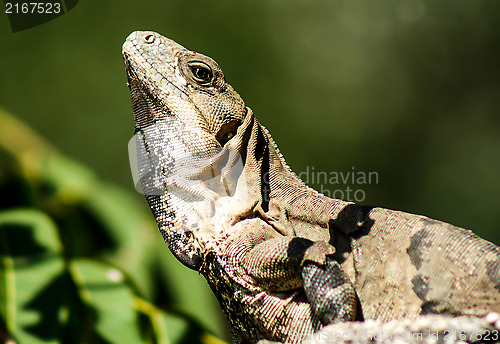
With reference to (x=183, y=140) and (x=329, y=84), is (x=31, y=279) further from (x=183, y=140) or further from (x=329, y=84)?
(x=329, y=84)

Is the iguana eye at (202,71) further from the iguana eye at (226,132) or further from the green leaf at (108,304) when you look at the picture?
the green leaf at (108,304)

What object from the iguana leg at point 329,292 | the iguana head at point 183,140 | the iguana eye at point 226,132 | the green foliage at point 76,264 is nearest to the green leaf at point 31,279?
the green foliage at point 76,264

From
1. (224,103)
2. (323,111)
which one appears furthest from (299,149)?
(224,103)

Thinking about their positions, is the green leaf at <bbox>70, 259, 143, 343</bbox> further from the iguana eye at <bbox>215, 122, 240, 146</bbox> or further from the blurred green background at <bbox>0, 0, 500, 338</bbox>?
the blurred green background at <bbox>0, 0, 500, 338</bbox>

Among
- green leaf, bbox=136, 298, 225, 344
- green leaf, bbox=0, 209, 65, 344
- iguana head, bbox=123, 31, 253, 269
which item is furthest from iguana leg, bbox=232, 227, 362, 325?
green leaf, bbox=0, 209, 65, 344

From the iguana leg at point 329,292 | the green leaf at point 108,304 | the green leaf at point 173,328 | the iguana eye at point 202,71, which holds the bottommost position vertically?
the green leaf at point 173,328

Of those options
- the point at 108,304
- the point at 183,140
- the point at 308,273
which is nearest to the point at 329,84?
the point at 108,304

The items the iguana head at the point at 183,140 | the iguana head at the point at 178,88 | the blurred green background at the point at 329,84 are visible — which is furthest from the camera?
the blurred green background at the point at 329,84
